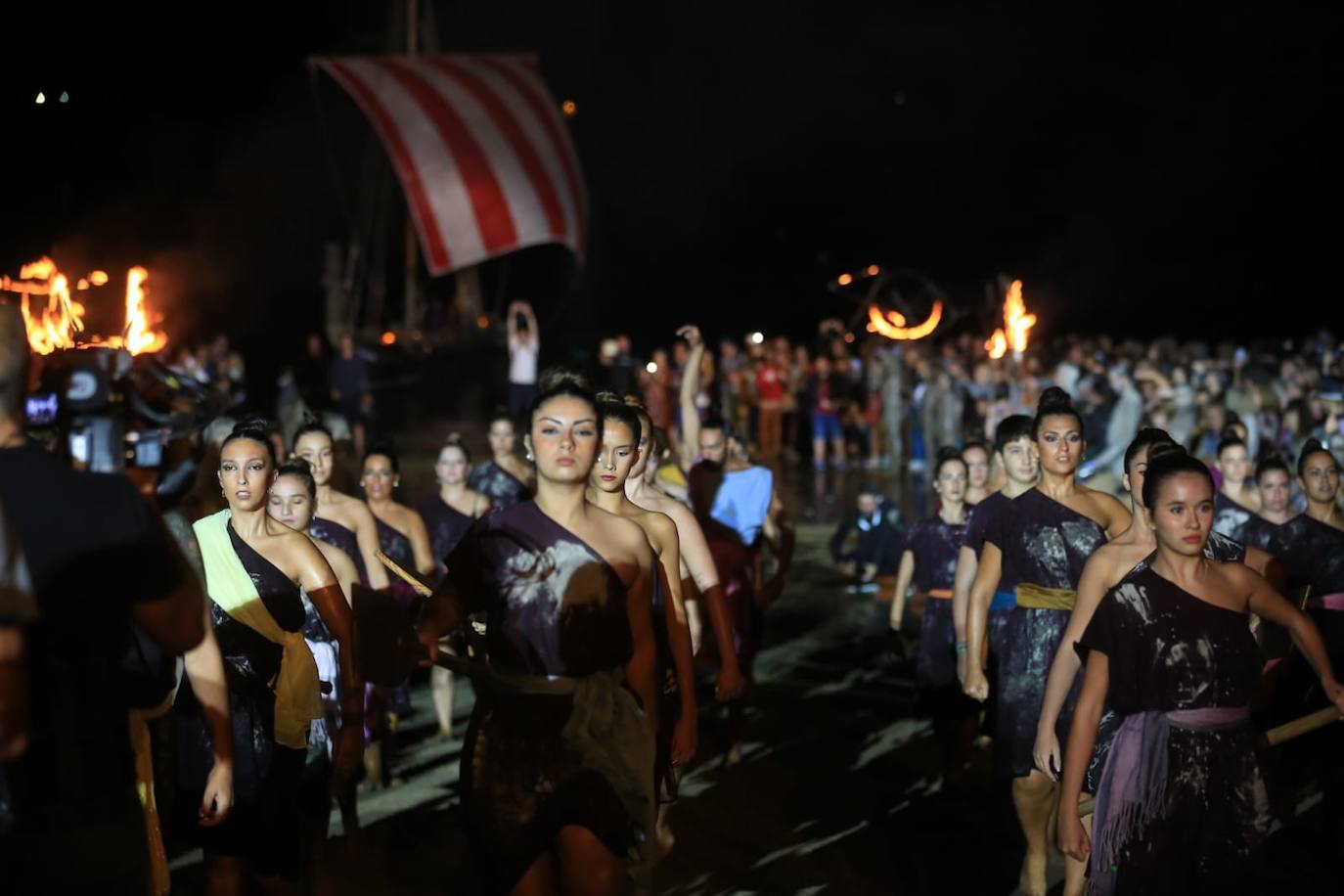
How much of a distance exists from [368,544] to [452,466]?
1675 mm

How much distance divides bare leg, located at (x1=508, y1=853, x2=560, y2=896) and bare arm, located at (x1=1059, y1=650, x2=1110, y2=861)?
63.7 inches

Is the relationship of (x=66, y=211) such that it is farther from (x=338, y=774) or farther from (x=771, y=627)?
(x=338, y=774)

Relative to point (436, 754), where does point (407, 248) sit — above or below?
above

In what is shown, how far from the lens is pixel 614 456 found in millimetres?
5297

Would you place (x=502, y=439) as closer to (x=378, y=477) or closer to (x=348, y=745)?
(x=378, y=477)

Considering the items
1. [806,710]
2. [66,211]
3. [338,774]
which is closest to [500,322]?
[66,211]

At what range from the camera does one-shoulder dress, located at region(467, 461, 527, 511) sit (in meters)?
8.48

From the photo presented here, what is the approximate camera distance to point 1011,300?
29.2 ft

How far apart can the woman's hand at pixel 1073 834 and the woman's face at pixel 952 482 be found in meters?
3.77

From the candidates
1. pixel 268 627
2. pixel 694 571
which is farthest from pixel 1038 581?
pixel 268 627

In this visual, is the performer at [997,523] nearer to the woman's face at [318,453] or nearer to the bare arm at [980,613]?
the bare arm at [980,613]

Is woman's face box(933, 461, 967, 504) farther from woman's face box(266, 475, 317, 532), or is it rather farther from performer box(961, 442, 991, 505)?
woman's face box(266, 475, 317, 532)

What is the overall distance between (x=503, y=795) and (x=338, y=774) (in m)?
1.12

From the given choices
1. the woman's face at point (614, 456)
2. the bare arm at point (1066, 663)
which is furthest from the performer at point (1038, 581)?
the woman's face at point (614, 456)
